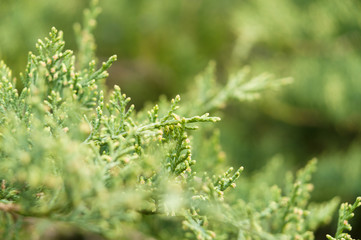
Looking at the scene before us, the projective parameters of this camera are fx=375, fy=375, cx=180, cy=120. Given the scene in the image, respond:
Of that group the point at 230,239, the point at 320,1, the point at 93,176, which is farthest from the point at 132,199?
the point at 320,1

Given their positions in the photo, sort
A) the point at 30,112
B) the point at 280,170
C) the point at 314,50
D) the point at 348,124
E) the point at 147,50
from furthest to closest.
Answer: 1. the point at 147,50
2. the point at 314,50
3. the point at 348,124
4. the point at 280,170
5. the point at 30,112

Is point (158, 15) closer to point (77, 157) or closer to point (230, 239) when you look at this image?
point (230, 239)

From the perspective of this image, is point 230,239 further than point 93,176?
Yes

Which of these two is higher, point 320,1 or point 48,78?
point 320,1

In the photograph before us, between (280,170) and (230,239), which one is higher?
(280,170)

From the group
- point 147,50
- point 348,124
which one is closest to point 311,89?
point 348,124

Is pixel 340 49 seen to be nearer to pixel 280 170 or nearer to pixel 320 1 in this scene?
pixel 320 1

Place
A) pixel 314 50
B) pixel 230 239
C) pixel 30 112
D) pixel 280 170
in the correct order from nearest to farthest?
pixel 30 112, pixel 230 239, pixel 280 170, pixel 314 50

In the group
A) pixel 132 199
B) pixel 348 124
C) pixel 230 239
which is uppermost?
pixel 348 124

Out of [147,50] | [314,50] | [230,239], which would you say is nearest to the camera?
[230,239]
